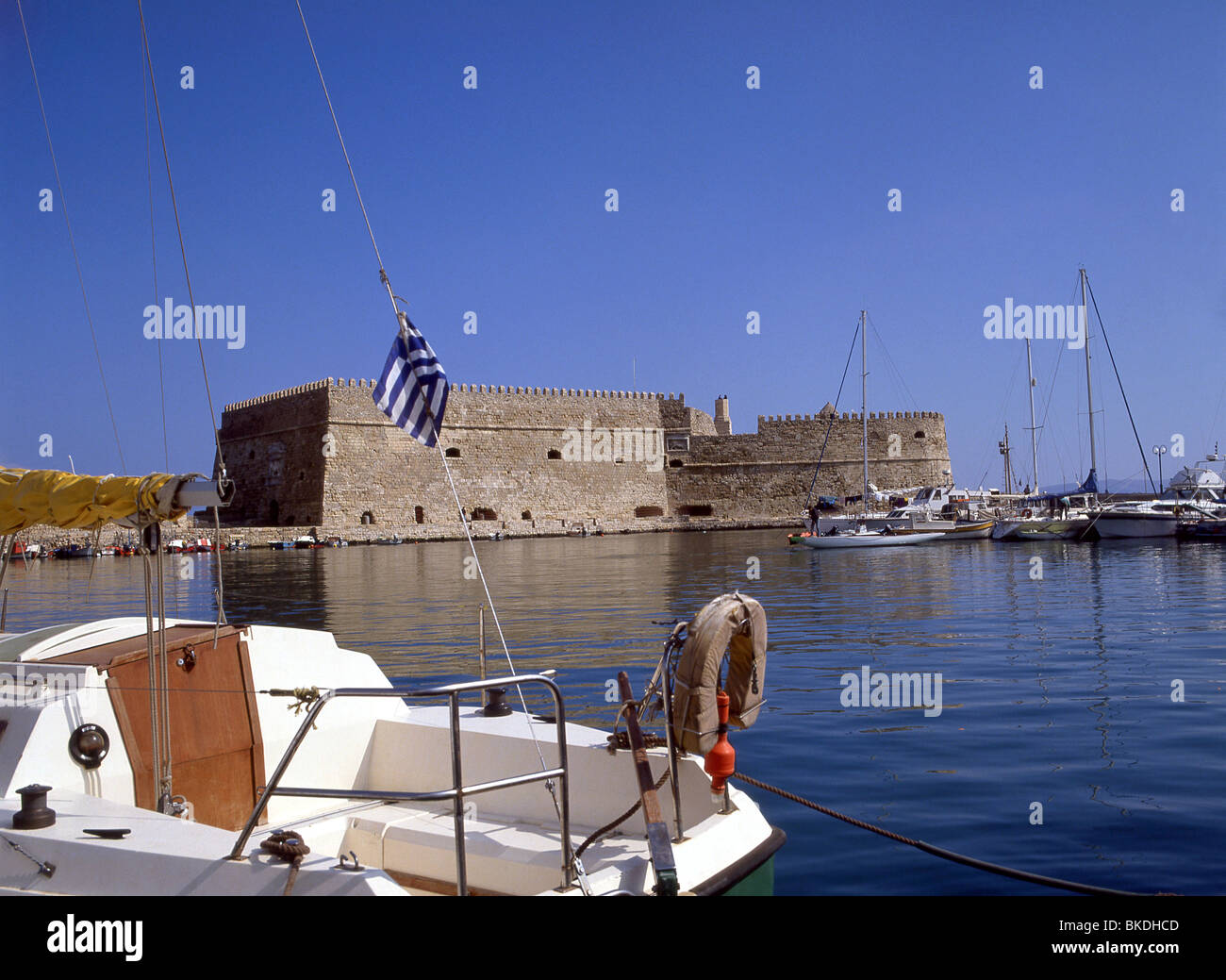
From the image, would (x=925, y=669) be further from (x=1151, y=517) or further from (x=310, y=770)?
(x=1151, y=517)

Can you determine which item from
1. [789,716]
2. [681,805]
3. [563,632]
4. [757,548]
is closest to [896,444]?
→ [757,548]

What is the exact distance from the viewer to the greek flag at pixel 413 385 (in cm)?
486

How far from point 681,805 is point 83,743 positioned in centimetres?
207

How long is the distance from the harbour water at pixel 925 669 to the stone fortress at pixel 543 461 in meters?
15.5

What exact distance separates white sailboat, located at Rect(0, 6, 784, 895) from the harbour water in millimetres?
1059

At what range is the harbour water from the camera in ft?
14.7

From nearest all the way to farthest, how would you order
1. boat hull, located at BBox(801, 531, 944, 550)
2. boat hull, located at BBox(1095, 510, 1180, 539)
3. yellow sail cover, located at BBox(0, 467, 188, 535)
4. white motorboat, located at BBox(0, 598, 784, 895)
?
1. white motorboat, located at BBox(0, 598, 784, 895)
2. yellow sail cover, located at BBox(0, 467, 188, 535)
3. boat hull, located at BBox(801, 531, 944, 550)
4. boat hull, located at BBox(1095, 510, 1180, 539)

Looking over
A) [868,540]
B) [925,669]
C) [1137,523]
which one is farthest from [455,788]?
[1137,523]

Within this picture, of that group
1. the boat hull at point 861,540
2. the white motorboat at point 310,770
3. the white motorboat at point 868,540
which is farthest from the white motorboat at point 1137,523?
the white motorboat at point 310,770

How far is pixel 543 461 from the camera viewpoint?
4259 cm

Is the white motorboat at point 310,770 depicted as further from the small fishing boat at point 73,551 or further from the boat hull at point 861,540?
the small fishing boat at point 73,551

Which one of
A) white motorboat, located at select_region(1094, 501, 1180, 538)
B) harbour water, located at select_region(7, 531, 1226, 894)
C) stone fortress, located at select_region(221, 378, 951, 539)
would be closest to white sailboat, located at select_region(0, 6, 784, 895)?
harbour water, located at select_region(7, 531, 1226, 894)

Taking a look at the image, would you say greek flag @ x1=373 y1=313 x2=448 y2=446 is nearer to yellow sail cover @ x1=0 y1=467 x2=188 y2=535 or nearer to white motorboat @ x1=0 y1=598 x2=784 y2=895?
white motorboat @ x1=0 y1=598 x2=784 y2=895

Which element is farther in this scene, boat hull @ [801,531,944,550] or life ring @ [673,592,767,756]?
boat hull @ [801,531,944,550]
